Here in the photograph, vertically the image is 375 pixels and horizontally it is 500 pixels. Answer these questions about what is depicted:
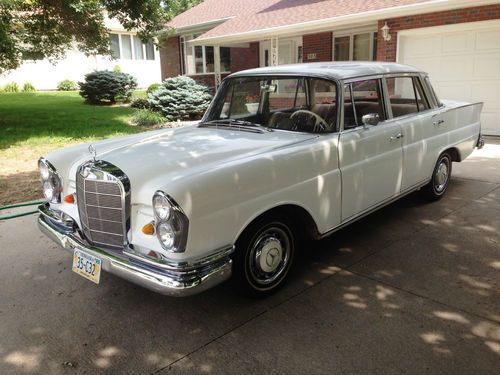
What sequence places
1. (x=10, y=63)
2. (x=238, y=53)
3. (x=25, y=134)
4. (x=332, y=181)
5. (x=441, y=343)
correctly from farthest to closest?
(x=238, y=53) < (x=10, y=63) < (x=25, y=134) < (x=332, y=181) < (x=441, y=343)

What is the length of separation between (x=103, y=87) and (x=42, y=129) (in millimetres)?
7699

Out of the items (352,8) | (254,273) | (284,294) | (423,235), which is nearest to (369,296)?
(284,294)

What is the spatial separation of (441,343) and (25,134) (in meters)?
11.1

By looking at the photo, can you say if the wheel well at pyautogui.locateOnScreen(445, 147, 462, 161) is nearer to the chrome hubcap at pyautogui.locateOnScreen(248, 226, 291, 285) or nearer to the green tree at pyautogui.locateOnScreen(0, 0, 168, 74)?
the chrome hubcap at pyautogui.locateOnScreen(248, 226, 291, 285)

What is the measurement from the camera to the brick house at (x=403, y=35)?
933cm

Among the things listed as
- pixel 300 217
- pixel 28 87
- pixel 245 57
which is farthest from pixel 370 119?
pixel 28 87

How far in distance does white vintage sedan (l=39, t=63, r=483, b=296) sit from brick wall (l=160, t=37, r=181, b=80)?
1768 cm

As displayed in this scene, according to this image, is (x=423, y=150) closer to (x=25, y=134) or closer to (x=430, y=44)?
(x=430, y=44)

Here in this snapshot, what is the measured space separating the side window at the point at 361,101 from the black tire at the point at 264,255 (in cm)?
115

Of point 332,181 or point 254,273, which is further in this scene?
point 332,181

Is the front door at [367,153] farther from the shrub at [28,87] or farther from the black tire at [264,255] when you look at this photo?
the shrub at [28,87]

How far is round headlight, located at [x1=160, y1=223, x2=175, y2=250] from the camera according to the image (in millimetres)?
2699

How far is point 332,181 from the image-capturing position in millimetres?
3611

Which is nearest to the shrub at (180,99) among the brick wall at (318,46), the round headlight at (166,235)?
the brick wall at (318,46)
